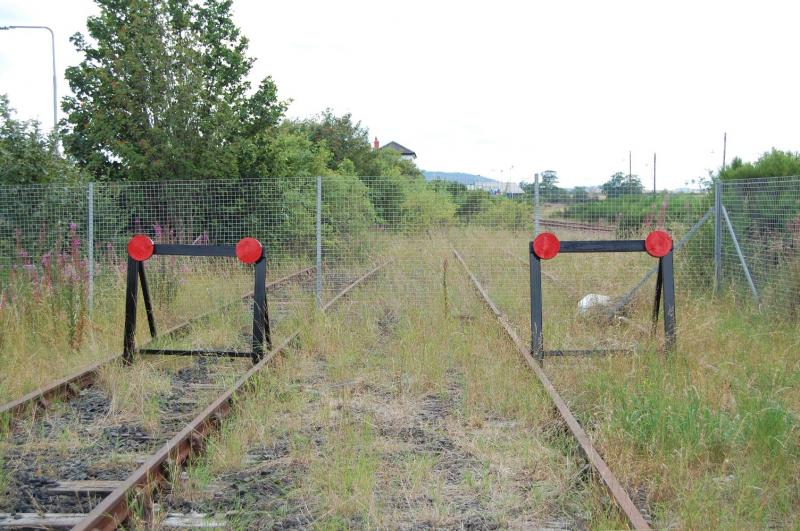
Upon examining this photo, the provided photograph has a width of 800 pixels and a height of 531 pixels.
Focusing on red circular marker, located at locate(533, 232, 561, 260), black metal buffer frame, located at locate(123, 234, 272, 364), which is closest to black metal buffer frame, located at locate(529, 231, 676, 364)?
red circular marker, located at locate(533, 232, 561, 260)

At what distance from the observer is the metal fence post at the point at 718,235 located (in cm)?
1181

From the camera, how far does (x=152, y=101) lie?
16234mm

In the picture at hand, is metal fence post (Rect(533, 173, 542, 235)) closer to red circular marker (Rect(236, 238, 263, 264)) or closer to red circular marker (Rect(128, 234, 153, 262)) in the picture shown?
red circular marker (Rect(236, 238, 263, 264))

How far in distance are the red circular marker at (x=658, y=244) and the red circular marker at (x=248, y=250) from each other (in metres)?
3.92

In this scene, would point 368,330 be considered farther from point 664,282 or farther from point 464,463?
point 464,463

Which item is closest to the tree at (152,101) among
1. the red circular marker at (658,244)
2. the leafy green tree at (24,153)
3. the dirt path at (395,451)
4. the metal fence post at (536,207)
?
the leafy green tree at (24,153)

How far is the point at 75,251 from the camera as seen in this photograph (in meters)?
9.82

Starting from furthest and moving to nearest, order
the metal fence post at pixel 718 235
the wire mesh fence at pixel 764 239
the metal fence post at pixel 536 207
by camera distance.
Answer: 1. the metal fence post at pixel 718 235
2. the metal fence post at pixel 536 207
3. the wire mesh fence at pixel 764 239

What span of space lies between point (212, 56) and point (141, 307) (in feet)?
30.5

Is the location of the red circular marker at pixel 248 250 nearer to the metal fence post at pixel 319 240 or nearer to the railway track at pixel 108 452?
the railway track at pixel 108 452

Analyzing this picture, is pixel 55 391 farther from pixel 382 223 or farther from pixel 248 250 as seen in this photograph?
pixel 382 223

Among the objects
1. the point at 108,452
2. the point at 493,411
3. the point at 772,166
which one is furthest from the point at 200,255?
the point at 772,166

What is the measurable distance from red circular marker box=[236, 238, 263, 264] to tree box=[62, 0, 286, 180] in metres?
8.99

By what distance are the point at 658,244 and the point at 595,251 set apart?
626 mm
